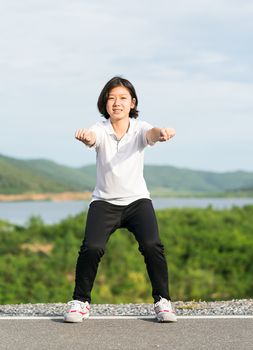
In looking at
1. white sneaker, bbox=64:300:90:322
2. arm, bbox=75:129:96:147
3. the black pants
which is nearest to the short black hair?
arm, bbox=75:129:96:147

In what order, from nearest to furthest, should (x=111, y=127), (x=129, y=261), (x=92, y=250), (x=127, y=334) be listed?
1. (x=127, y=334)
2. (x=92, y=250)
3. (x=111, y=127)
4. (x=129, y=261)

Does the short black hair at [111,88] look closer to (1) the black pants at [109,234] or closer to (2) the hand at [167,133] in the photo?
(2) the hand at [167,133]

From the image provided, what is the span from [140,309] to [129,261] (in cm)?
2697

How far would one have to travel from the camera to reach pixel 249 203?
50.9 meters

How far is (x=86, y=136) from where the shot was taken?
239 inches

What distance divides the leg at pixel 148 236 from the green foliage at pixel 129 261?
2329 centimetres

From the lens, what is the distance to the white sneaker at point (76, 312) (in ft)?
20.5

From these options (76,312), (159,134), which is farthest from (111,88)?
(76,312)

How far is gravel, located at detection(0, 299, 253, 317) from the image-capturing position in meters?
6.97

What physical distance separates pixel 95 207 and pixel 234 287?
28739 millimetres

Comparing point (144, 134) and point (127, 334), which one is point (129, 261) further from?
point (127, 334)

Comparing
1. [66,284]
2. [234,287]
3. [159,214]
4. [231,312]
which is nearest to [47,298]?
[66,284]

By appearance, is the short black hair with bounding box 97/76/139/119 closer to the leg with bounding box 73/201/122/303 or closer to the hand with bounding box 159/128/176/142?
the hand with bounding box 159/128/176/142

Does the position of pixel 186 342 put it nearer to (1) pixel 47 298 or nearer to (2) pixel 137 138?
(2) pixel 137 138
